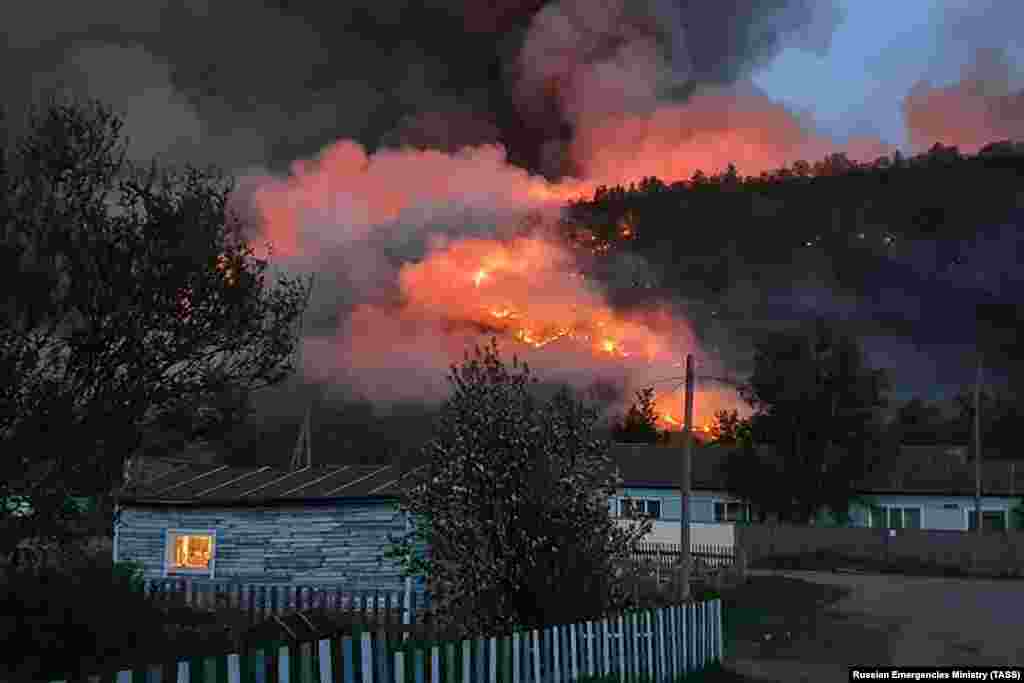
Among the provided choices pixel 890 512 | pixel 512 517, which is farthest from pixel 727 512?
pixel 512 517

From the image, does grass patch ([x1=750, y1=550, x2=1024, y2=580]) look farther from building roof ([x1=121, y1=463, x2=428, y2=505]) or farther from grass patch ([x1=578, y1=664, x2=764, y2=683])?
grass patch ([x1=578, y1=664, x2=764, y2=683])

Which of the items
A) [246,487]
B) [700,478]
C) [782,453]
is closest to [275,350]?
[246,487]

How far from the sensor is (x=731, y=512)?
6019cm

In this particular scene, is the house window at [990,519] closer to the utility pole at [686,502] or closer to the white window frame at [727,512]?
the white window frame at [727,512]

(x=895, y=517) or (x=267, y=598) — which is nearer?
(x=267, y=598)

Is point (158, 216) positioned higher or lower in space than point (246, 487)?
higher

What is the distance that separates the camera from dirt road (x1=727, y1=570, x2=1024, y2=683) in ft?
59.4

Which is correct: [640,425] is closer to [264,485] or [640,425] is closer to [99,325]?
[264,485]

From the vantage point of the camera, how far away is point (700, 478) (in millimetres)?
61500

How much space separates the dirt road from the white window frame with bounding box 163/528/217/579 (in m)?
15.1

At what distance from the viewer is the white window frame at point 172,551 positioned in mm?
28938

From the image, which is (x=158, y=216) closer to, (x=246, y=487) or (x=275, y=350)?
(x=275, y=350)

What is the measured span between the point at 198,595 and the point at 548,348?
137m

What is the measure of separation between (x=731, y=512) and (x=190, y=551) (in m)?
38.1
